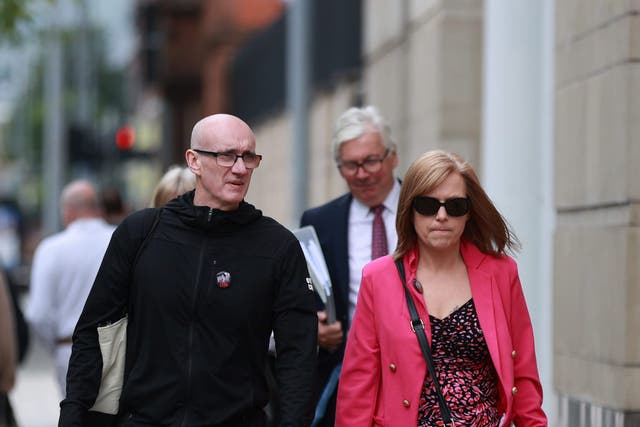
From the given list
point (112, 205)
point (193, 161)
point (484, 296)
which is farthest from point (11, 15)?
point (484, 296)

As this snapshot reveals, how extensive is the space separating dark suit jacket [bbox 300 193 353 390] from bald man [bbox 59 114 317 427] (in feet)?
4.67

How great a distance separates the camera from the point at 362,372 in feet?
17.8

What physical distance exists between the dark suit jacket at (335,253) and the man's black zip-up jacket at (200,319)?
1423 mm

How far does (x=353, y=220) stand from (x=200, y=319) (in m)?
1.97

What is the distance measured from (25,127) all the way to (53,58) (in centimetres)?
5535

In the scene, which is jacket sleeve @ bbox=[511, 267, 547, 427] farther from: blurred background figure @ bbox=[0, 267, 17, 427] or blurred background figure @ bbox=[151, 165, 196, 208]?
blurred background figure @ bbox=[0, 267, 17, 427]

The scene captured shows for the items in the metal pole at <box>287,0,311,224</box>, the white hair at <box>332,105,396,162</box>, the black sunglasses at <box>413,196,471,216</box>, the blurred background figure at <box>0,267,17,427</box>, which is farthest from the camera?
the metal pole at <box>287,0,311,224</box>

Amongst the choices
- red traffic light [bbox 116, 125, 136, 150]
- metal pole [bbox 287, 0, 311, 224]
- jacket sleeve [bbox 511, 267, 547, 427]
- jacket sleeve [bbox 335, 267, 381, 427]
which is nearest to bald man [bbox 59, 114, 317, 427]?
jacket sleeve [bbox 335, 267, 381, 427]

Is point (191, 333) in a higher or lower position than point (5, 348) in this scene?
higher

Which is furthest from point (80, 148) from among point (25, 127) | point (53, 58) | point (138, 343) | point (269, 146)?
point (25, 127)

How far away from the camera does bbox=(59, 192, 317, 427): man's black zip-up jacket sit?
17.0ft

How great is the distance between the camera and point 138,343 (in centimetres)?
531

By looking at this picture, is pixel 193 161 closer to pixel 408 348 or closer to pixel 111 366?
pixel 111 366

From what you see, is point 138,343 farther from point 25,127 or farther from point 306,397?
point 25,127
